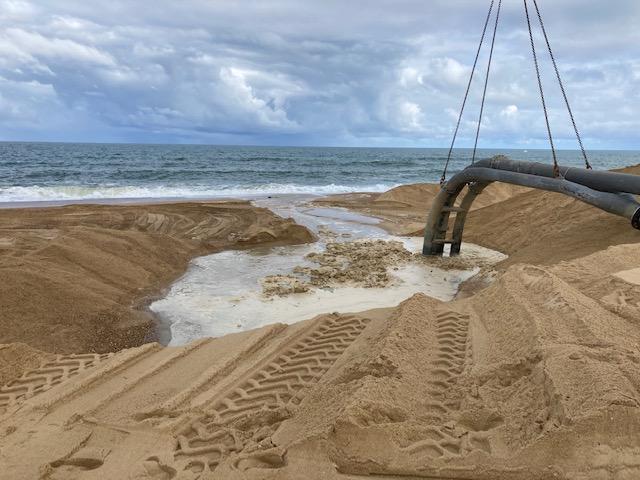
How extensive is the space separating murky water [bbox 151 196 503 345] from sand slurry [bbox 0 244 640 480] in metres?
1.53

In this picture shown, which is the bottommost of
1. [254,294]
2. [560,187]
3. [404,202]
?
[254,294]

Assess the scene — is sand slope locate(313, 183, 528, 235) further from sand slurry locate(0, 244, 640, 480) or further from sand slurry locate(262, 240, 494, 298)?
sand slurry locate(0, 244, 640, 480)

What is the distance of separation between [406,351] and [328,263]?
568 cm

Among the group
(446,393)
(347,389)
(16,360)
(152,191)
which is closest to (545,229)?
(446,393)

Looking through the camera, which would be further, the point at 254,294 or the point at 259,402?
the point at 254,294

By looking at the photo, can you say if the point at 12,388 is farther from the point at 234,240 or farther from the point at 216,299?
the point at 234,240

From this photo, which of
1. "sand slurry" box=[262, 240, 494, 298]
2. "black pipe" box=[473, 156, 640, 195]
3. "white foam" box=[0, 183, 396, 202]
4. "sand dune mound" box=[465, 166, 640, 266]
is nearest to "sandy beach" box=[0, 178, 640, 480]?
"black pipe" box=[473, 156, 640, 195]

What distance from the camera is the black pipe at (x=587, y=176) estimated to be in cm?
575

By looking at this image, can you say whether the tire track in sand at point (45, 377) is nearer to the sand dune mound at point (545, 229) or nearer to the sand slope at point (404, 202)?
the sand dune mound at point (545, 229)

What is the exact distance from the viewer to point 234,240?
11.0 metres

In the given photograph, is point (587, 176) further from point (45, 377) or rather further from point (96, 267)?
point (96, 267)

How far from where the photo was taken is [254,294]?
7.22 metres

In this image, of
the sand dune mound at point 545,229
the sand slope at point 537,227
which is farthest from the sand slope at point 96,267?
the sand dune mound at point 545,229

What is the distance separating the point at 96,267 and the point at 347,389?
5945mm
